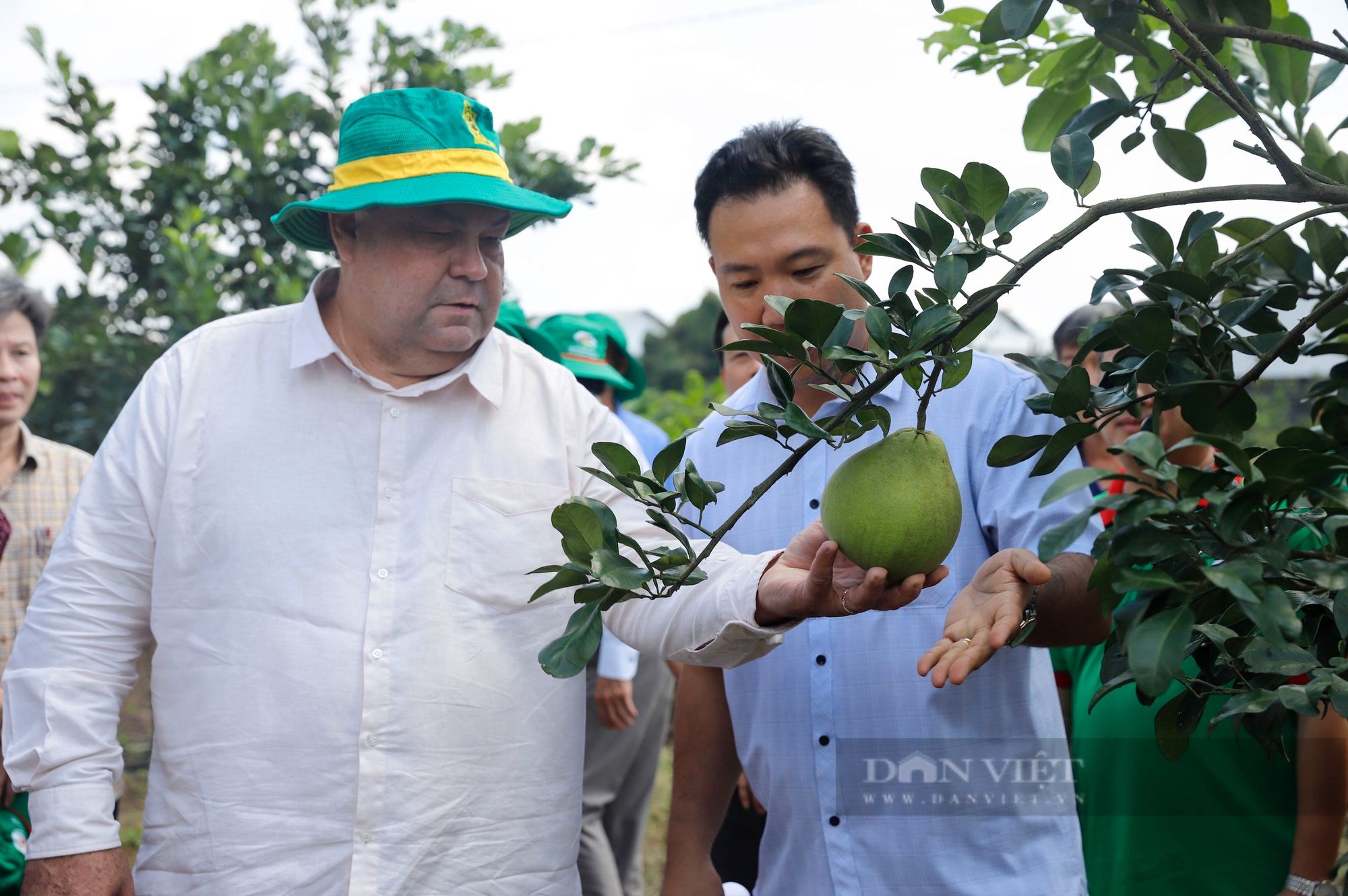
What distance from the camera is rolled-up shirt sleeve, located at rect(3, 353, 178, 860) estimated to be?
1.83m

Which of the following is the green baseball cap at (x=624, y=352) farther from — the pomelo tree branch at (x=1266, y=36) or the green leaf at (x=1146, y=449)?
the green leaf at (x=1146, y=449)

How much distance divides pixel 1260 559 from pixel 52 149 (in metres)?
4.86

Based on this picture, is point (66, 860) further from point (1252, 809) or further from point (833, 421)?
point (1252, 809)

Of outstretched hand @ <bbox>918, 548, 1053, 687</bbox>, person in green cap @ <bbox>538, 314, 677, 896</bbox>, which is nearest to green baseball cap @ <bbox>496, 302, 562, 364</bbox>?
person in green cap @ <bbox>538, 314, 677, 896</bbox>

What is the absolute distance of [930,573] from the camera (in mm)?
1345

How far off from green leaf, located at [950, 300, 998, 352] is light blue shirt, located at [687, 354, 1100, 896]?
72cm

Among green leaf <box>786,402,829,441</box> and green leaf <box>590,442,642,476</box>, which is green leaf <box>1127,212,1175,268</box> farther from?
green leaf <box>590,442,642,476</box>

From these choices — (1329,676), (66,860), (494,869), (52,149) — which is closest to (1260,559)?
(1329,676)

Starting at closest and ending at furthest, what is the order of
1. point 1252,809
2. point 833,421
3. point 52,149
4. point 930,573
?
point 833,421 → point 930,573 → point 1252,809 → point 52,149

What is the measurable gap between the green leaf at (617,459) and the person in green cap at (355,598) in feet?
1.79

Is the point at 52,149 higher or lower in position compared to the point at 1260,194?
higher

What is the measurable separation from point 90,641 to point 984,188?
1.70 metres

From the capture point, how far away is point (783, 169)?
197 centimetres

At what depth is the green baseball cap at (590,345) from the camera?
405 cm
